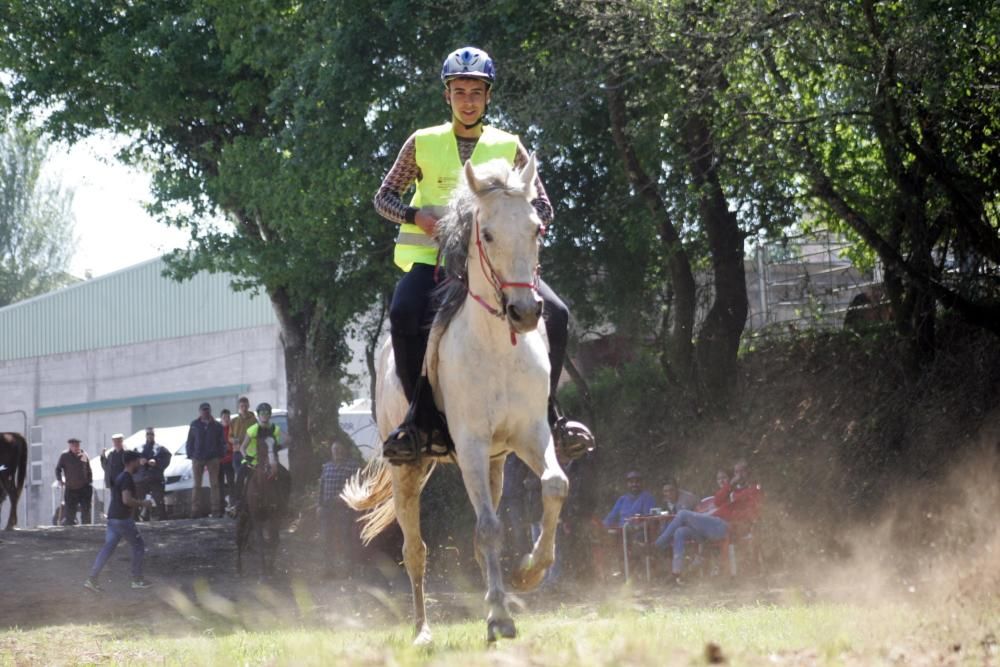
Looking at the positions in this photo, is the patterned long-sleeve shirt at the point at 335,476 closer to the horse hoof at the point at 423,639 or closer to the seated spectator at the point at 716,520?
the seated spectator at the point at 716,520

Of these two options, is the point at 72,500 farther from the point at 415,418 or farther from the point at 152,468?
the point at 415,418

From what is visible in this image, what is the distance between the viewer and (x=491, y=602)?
286 inches

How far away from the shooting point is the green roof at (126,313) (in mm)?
51500

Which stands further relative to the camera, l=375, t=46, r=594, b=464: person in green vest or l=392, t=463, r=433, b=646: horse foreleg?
l=392, t=463, r=433, b=646: horse foreleg

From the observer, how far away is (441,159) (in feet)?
28.9

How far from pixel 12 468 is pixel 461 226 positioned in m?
21.3

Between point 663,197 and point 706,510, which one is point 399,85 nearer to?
point 663,197

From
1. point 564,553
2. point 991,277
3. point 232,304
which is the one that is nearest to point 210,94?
point 564,553

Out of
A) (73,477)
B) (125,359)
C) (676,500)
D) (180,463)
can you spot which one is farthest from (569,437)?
(125,359)

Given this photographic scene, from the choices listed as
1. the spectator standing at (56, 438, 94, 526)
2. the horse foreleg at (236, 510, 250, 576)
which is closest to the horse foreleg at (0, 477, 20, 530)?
the spectator standing at (56, 438, 94, 526)

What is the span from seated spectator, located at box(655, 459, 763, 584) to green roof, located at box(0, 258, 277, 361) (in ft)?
112

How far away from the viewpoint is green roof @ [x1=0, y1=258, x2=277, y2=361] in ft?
169

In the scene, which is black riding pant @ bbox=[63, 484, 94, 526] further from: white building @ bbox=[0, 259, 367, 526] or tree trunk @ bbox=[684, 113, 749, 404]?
white building @ bbox=[0, 259, 367, 526]

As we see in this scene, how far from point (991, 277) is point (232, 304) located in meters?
38.9
